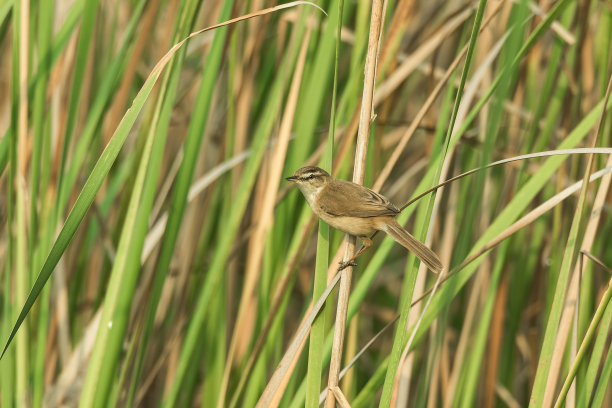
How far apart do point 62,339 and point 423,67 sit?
62.3 inches

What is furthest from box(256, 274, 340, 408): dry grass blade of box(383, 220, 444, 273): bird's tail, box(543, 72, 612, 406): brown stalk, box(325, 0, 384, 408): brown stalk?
box(543, 72, 612, 406): brown stalk

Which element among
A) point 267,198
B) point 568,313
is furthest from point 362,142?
point 568,313

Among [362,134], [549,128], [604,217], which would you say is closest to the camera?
[362,134]

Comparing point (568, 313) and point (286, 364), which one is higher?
point (568, 313)

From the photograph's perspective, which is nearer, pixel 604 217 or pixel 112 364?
pixel 112 364

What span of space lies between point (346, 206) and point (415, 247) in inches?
11.0

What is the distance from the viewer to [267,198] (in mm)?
2033

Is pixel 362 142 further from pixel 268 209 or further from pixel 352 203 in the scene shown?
pixel 268 209

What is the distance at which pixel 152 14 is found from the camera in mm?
2264

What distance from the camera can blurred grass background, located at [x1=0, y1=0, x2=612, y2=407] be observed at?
1.66 meters

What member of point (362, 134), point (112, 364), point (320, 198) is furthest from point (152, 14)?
point (112, 364)

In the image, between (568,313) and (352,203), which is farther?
(352,203)

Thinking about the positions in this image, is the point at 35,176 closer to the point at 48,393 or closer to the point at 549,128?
the point at 48,393

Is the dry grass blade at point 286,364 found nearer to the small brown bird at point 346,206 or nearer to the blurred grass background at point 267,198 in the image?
the blurred grass background at point 267,198
